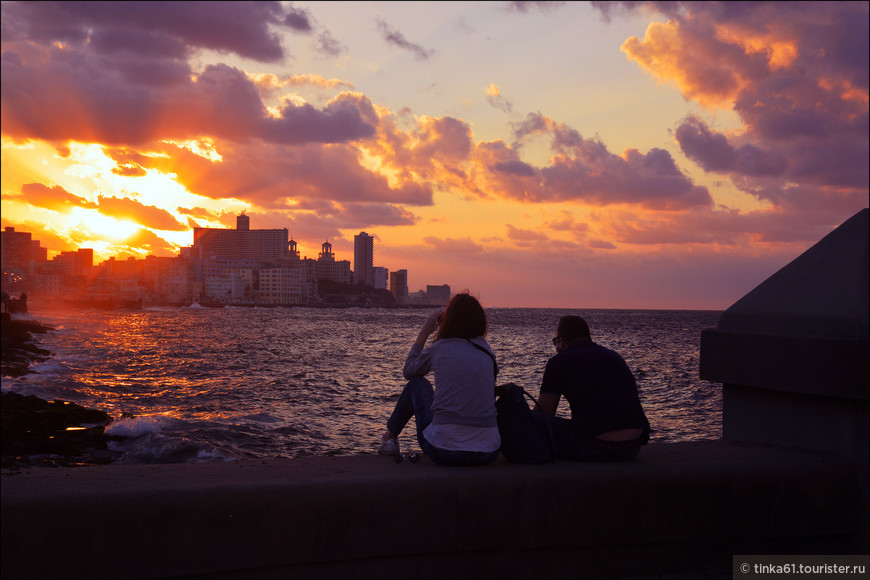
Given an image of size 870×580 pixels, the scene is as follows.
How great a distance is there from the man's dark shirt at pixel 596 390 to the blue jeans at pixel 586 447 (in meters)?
0.05

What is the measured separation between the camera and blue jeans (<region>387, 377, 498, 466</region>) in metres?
3.97

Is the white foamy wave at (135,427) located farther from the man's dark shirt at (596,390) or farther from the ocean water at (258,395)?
the man's dark shirt at (596,390)

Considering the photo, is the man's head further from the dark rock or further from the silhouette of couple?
the dark rock

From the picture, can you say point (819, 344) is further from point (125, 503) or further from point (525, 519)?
point (125, 503)

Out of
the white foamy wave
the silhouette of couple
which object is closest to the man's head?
the silhouette of couple

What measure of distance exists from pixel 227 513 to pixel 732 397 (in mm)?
3397

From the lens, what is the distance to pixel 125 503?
9.56 feet

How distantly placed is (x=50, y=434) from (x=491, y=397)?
40.9 feet

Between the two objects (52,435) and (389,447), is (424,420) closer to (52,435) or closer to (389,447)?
(389,447)

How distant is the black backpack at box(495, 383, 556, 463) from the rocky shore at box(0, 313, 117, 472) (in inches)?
358

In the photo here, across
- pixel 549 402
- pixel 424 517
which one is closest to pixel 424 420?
pixel 549 402

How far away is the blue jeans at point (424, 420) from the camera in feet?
13.0

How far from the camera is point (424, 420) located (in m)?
4.49

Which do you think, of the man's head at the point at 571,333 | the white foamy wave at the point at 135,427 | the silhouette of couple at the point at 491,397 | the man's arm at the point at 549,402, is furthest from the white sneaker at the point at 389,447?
the white foamy wave at the point at 135,427
